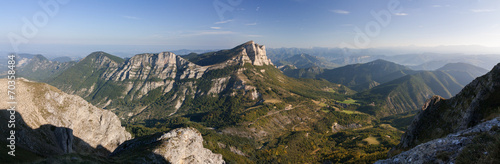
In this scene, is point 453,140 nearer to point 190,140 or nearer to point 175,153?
point 175,153

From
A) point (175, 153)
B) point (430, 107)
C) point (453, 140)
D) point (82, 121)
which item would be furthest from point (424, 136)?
point (82, 121)

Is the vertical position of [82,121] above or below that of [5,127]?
below

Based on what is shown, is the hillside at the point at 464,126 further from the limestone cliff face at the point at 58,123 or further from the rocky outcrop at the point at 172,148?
the limestone cliff face at the point at 58,123

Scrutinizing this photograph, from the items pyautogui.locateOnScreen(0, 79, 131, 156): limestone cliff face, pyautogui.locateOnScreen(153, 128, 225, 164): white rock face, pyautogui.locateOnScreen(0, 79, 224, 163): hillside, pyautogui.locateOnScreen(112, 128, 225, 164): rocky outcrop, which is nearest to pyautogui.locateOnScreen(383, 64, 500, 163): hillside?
pyautogui.locateOnScreen(0, 79, 224, 163): hillside

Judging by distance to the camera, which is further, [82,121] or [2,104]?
[82,121]

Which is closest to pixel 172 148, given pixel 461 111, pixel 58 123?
pixel 58 123

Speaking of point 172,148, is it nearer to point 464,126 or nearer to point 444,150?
point 444,150

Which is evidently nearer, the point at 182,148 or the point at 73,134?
the point at 182,148

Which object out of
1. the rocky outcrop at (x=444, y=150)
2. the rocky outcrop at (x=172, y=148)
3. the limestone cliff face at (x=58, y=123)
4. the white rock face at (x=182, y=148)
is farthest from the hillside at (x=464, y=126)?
the limestone cliff face at (x=58, y=123)
